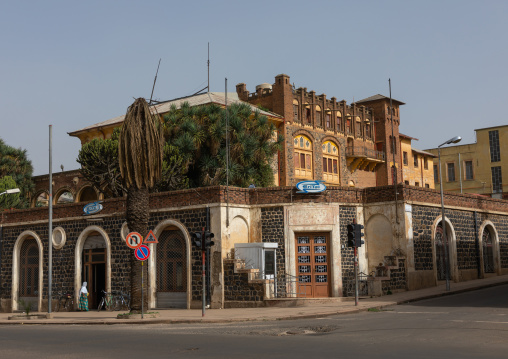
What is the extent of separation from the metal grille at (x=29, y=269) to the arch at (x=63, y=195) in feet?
52.4

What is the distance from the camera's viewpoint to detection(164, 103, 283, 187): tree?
39125 mm

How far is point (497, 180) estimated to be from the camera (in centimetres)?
6862

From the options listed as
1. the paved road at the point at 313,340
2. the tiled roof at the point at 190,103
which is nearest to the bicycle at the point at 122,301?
the paved road at the point at 313,340

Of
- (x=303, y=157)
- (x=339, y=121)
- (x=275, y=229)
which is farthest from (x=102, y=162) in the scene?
(x=339, y=121)

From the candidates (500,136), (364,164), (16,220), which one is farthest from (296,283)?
(500,136)

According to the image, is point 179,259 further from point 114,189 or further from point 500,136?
point 500,136

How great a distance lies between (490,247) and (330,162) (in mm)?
23322

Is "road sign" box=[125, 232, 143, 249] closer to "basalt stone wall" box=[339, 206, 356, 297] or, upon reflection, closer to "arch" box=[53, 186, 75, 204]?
"basalt stone wall" box=[339, 206, 356, 297]

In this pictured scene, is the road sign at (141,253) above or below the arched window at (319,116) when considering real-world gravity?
below

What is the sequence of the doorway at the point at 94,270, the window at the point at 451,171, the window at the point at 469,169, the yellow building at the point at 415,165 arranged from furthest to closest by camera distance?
the window at the point at 451,171
the window at the point at 469,169
the yellow building at the point at 415,165
the doorway at the point at 94,270

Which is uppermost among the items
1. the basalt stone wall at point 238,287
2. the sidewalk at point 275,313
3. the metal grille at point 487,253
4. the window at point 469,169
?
the window at point 469,169

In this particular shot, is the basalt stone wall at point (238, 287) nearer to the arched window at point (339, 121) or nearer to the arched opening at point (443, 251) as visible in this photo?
the arched opening at point (443, 251)

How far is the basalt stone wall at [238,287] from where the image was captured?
2488 centimetres

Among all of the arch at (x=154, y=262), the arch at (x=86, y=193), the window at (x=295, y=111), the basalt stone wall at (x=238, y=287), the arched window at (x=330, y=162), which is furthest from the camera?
the arched window at (x=330, y=162)
